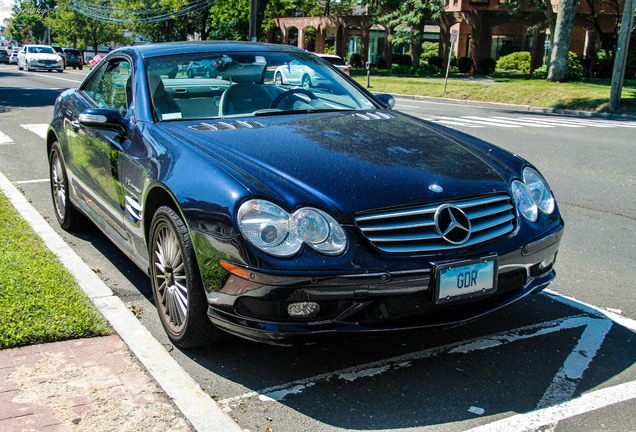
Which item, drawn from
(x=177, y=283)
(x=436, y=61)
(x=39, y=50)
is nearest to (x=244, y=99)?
(x=177, y=283)

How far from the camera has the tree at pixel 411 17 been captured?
42531mm

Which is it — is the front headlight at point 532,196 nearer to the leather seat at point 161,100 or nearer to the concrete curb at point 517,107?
the leather seat at point 161,100

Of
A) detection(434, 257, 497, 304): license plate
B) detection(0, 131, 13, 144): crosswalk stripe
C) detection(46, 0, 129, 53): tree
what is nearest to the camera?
detection(434, 257, 497, 304): license plate

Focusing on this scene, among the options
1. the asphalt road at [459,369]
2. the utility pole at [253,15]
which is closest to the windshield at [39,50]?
the utility pole at [253,15]

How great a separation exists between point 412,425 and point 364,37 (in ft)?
176

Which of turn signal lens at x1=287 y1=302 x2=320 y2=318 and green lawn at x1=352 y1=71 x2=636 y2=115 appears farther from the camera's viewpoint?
green lawn at x1=352 y1=71 x2=636 y2=115

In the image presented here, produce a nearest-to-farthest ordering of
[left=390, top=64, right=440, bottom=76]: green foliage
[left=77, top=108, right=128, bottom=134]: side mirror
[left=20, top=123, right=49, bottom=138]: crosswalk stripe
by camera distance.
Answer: [left=77, top=108, right=128, bottom=134]: side mirror, [left=20, top=123, right=49, bottom=138]: crosswalk stripe, [left=390, top=64, right=440, bottom=76]: green foliage

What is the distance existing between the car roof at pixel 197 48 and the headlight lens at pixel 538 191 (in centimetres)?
226

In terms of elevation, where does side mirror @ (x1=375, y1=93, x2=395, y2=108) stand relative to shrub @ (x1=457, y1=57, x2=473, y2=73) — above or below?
below

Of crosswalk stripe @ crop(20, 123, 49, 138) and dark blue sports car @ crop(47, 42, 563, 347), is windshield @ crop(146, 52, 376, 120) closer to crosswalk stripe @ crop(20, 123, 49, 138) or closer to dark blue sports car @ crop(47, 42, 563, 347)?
dark blue sports car @ crop(47, 42, 563, 347)

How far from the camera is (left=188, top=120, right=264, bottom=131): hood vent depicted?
3.90 m

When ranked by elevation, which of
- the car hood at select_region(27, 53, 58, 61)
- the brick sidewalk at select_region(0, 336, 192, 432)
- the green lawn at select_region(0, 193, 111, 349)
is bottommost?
the brick sidewalk at select_region(0, 336, 192, 432)

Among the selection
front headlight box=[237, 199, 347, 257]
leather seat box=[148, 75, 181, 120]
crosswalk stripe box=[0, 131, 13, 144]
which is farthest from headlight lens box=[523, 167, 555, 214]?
crosswalk stripe box=[0, 131, 13, 144]

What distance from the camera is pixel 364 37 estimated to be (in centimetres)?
5400
